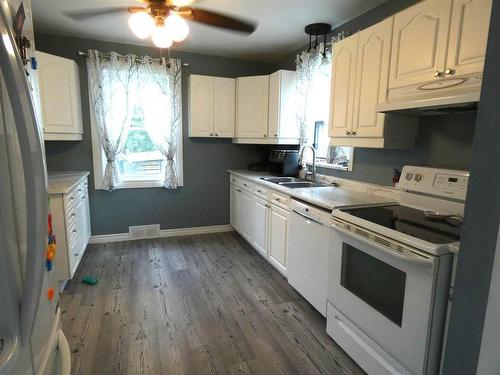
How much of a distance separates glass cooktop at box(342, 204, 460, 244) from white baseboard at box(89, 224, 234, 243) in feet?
9.02

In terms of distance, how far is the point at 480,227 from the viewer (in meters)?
0.84

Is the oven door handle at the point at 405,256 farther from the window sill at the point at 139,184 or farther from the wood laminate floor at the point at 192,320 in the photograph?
the window sill at the point at 139,184

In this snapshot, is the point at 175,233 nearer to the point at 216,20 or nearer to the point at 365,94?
the point at 216,20

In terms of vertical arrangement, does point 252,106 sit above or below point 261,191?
above

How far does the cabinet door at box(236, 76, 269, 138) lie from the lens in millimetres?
3746

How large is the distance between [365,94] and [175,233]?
10.1ft

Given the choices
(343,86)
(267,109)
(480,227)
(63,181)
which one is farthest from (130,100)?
(480,227)

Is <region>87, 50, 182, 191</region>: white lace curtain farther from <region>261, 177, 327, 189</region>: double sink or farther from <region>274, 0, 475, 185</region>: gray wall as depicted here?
<region>274, 0, 475, 185</region>: gray wall

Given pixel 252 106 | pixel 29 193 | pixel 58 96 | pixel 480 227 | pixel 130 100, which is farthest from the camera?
pixel 252 106

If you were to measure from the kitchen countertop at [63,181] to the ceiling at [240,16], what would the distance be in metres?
1.55

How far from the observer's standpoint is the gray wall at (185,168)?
11.6 feet

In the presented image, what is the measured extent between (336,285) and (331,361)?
463 millimetres

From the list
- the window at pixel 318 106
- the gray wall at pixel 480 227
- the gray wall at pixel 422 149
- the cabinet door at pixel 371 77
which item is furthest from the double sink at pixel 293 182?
the gray wall at pixel 480 227

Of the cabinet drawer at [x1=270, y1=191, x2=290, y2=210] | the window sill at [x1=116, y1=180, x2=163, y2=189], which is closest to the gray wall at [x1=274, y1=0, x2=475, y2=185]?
the cabinet drawer at [x1=270, y1=191, x2=290, y2=210]
